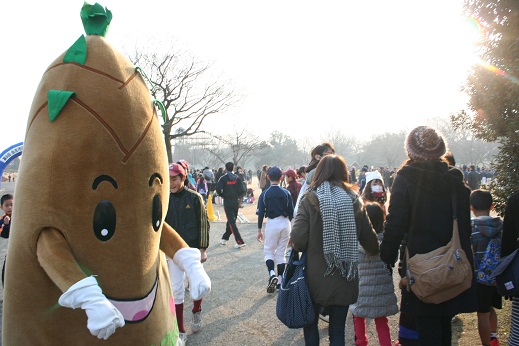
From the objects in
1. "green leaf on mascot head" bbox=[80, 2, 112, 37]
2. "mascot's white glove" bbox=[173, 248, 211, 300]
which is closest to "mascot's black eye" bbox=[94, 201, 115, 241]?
"mascot's white glove" bbox=[173, 248, 211, 300]

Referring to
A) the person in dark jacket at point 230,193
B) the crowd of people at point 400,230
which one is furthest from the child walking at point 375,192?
the person in dark jacket at point 230,193

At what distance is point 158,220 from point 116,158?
475 mm

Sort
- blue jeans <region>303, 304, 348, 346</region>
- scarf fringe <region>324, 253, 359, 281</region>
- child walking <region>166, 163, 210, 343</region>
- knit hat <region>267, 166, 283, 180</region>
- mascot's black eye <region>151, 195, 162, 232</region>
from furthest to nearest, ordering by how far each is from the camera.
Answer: knit hat <region>267, 166, 283, 180</region> → child walking <region>166, 163, 210, 343</region> → blue jeans <region>303, 304, 348, 346</region> → scarf fringe <region>324, 253, 359, 281</region> → mascot's black eye <region>151, 195, 162, 232</region>

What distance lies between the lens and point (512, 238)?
316cm

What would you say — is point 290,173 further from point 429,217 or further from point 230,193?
point 429,217

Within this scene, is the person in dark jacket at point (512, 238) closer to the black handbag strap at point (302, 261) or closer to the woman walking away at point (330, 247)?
the woman walking away at point (330, 247)

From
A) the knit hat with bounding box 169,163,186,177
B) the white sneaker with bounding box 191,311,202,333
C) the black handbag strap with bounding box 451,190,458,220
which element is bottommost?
the white sneaker with bounding box 191,311,202,333

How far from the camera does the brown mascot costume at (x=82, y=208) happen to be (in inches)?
83.7

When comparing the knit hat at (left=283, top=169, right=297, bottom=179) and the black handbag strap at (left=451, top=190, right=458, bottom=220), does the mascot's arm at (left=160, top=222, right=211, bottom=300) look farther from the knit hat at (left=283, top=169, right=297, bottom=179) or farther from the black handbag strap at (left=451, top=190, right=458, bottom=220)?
the knit hat at (left=283, top=169, right=297, bottom=179)

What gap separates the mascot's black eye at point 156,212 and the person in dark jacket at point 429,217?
1757 mm

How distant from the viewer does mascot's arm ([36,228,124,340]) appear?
1.91m

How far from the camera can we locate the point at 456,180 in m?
3.13

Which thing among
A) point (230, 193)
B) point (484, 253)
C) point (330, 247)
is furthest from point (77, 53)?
point (230, 193)

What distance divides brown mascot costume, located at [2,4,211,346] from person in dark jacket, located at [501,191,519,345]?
253 cm
